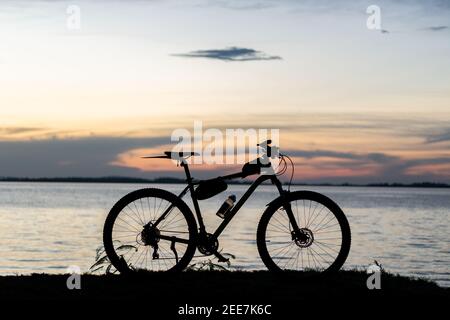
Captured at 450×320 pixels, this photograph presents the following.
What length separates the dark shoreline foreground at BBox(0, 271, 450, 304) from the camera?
22.9 feet

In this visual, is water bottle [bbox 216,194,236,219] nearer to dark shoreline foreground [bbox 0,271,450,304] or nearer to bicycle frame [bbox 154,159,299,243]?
bicycle frame [bbox 154,159,299,243]

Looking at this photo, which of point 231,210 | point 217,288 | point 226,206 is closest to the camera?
point 217,288

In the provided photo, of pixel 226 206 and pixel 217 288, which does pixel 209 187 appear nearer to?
pixel 226 206

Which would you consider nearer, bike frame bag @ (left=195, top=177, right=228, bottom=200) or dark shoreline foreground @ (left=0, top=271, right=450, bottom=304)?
dark shoreline foreground @ (left=0, top=271, right=450, bottom=304)

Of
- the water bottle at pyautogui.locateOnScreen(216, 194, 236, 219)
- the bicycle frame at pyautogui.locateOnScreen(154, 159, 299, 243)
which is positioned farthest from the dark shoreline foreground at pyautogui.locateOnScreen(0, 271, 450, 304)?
the water bottle at pyautogui.locateOnScreen(216, 194, 236, 219)

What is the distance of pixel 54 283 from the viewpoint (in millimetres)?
8000

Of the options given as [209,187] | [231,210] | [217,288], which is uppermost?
[209,187]

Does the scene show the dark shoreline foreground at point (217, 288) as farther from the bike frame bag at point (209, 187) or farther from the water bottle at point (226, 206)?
the bike frame bag at point (209, 187)

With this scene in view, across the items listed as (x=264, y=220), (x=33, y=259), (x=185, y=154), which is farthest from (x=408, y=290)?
(x=33, y=259)

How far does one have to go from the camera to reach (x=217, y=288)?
7.59 meters

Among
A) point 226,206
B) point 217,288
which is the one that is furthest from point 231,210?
point 217,288

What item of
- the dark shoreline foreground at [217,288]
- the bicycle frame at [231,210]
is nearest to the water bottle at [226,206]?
the bicycle frame at [231,210]

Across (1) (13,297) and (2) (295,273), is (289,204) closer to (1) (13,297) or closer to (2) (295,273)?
(2) (295,273)
